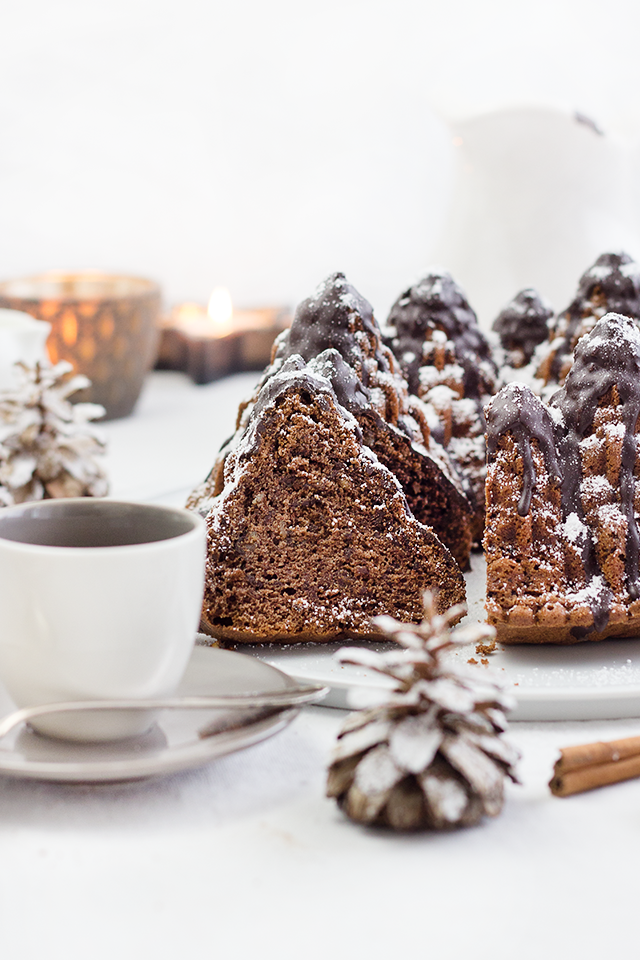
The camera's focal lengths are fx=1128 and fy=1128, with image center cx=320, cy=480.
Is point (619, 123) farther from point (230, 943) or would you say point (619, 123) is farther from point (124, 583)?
point (230, 943)

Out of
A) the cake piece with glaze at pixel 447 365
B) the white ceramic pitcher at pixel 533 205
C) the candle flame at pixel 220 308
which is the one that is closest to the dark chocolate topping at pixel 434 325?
the cake piece with glaze at pixel 447 365

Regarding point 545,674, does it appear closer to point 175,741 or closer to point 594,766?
point 594,766

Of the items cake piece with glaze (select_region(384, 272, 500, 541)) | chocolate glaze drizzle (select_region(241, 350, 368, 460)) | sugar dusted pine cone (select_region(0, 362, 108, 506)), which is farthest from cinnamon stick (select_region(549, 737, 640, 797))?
sugar dusted pine cone (select_region(0, 362, 108, 506))

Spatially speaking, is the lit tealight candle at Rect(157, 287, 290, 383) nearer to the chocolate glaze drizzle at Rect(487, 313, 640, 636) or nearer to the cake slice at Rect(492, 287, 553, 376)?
the cake slice at Rect(492, 287, 553, 376)

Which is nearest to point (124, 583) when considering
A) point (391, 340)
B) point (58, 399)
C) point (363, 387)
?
point (363, 387)

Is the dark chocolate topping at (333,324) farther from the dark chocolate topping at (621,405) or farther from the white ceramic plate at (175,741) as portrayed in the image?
the white ceramic plate at (175,741)

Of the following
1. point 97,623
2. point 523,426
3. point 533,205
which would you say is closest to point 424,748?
point 97,623
